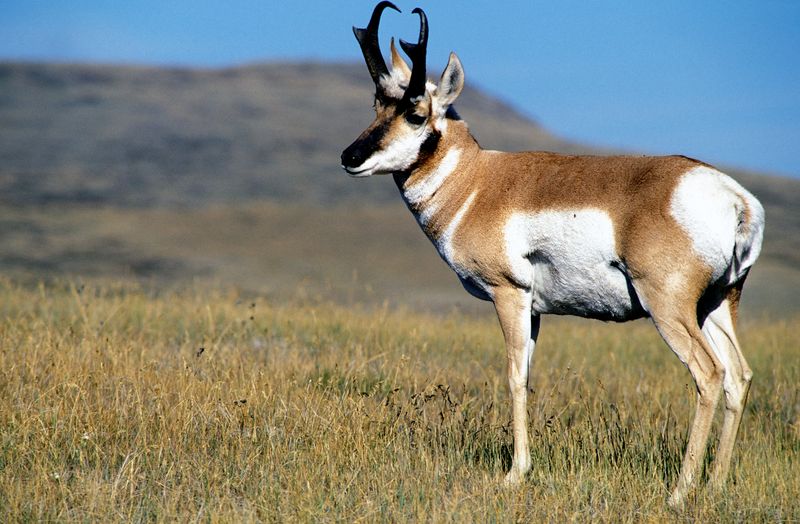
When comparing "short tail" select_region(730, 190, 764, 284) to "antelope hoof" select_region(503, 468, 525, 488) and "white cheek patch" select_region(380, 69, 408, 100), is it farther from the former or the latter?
"white cheek patch" select_region(380, 69, 408, 100)

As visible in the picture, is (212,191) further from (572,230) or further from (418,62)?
(572,230)

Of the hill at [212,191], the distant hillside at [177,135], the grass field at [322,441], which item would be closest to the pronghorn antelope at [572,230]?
the grass field at [322,441]

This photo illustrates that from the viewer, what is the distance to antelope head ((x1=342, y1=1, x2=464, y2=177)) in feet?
20.0

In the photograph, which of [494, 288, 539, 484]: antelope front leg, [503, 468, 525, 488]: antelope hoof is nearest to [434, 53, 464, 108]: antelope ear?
[494, 288, 539, 484]: antelope front leg

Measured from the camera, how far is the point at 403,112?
6.22 meters

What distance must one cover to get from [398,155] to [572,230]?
1.45 metres

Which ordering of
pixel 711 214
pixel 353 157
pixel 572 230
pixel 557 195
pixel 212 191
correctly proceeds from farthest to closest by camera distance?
pixel 212 191 < pixel 353 157 < pixel 557 195 < pixel 572 230 < pixel 711 214

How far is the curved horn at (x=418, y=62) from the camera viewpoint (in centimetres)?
606

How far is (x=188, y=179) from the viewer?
169 ft

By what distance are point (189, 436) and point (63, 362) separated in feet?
5.77

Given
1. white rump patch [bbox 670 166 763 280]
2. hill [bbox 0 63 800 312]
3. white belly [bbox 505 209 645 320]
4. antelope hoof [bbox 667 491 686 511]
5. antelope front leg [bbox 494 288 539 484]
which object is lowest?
hill [bbox 0 63 800 312]

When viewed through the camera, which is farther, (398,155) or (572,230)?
(398,155)

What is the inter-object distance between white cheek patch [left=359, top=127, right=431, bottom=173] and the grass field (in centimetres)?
168

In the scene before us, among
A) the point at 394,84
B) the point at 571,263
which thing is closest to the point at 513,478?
the point at 571,263
